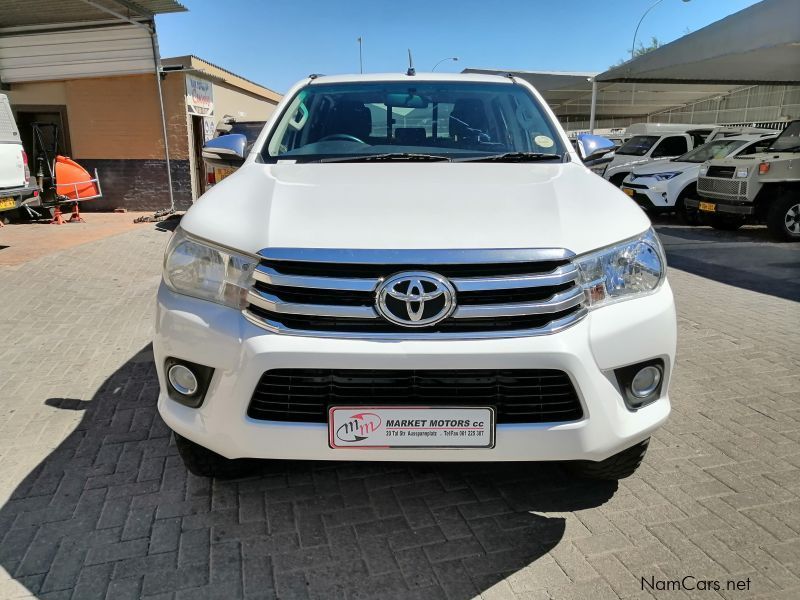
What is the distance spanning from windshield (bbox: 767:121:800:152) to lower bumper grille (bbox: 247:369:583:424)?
1075 cm

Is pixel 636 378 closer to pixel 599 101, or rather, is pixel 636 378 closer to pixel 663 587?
pixel 663 587

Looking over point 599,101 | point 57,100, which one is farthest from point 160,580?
point 599,101

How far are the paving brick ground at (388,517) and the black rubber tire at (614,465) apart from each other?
0.15 meters

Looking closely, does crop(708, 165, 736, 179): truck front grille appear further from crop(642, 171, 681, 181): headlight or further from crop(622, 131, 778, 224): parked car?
crop(642, 171, 681, 181): headlight

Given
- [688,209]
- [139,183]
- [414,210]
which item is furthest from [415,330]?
[139,183]

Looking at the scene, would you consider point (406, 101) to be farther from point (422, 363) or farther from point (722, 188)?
point (722, 188)

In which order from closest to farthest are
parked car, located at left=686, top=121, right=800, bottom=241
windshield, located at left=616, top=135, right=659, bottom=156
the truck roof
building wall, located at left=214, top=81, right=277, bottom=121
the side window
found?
the truck roof < parked car, located at left=686, top=121, right=800, bottom=241 < the side window < windshield, located at left=616, top=135, right=659, bottom=156 < building wall, located at left=214, top=81, right=277, bottom=121

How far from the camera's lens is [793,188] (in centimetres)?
1012

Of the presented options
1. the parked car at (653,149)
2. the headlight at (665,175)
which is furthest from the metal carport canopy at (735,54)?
the headlight at (665,175)

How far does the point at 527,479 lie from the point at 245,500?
1.26 m

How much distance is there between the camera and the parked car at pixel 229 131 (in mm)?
Result: 9469

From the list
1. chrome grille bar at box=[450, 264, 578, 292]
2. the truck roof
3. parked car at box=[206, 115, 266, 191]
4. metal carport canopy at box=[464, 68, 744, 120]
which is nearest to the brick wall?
parked car at box=[206, 115, 266, 191]

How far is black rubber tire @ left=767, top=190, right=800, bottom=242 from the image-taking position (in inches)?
397

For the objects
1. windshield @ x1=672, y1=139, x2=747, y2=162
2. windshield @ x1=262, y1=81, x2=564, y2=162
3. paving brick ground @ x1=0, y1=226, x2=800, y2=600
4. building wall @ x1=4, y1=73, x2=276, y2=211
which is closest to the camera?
paving brick ground @ x1=0, y1=226, x2=800, y2=600
